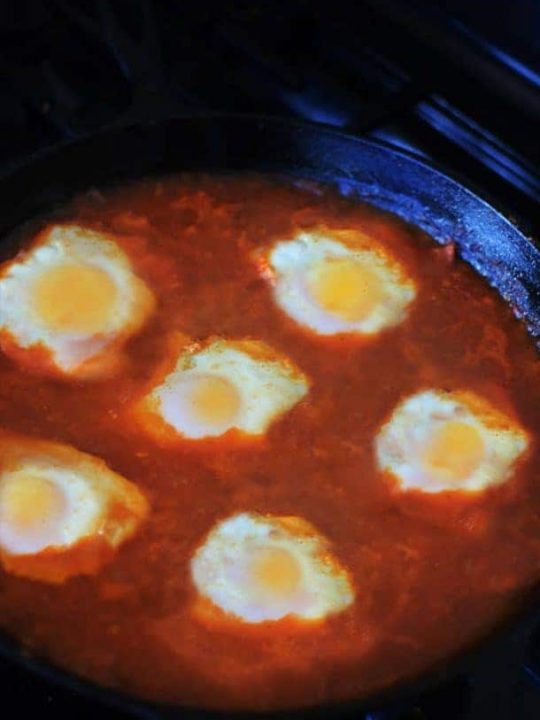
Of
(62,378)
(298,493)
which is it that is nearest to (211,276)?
(62,378)

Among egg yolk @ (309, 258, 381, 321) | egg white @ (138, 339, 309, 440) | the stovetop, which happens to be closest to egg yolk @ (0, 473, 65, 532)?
egg white @ (138, 339, 309, 440)

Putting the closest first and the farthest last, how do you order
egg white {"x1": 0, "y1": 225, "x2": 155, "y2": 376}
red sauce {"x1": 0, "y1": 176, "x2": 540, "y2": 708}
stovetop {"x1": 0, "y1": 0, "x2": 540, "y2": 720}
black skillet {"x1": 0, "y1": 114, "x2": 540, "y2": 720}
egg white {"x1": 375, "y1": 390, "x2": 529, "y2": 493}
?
1. red sauce {"x1": 0, "y1": 176, "x2": 540, "y2": 708}
2. egg white {"x1": 375, "y1": 390, "x2": 529, "y2": 493}
3. egg white {"x1": 0, "y1": 225, "x2": 155, "y2": 376}
4. black skillet {"x1": 0, "y1": 114, "x2": 540, "y2": 720}
5. stovetop {"x1": 0, "y1": 0, "x2": 540, "y2": 720}

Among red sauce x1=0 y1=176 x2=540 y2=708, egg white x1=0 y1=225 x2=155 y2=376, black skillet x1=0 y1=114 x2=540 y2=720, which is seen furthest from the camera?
black skillet x1=0 y1=114 x2=540 y2=720

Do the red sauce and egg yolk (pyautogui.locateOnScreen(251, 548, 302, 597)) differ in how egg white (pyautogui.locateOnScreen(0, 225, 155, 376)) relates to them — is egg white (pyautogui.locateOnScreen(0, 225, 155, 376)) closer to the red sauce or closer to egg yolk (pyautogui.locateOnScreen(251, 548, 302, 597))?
the red sauce

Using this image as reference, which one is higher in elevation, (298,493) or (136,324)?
(136,324)

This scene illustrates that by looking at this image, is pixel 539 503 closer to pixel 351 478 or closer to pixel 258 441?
pixel 351 478

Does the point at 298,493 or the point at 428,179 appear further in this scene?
the point at 428,179

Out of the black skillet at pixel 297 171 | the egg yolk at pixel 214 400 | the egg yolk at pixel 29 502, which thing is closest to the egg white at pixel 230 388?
the egg yolk at pixel 214 400
